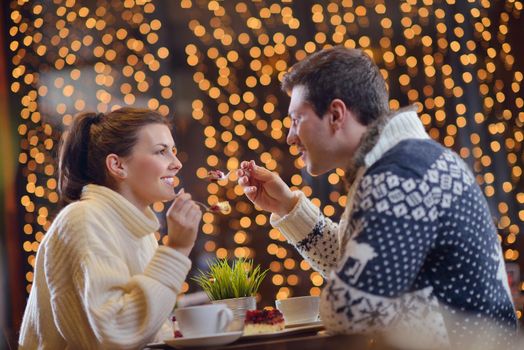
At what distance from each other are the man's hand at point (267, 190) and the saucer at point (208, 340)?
2.14 ft

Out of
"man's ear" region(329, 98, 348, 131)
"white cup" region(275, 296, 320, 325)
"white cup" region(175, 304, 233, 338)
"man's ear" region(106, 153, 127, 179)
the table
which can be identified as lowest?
"white cup" region(275, 296, 320, 325)

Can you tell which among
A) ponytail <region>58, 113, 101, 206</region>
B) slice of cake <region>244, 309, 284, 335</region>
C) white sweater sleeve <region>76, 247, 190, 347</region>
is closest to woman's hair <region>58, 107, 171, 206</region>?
ponytail <region>58, 113, 101, 206</region>

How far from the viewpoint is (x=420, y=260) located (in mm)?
1407

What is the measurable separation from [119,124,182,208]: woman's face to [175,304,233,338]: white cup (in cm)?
55

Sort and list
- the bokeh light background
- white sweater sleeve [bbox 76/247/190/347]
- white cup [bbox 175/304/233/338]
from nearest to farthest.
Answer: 1. white cup [bbox 175/304/233/338]
2. white sweater sleeve [bbox 76/247/190/347]
3. the bokeh light background

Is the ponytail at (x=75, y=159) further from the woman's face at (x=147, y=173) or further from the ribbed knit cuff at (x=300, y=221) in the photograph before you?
the ribbed knit cuff at (x=300, y=221)

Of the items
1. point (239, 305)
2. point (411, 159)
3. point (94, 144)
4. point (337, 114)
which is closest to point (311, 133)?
point (337, 114)

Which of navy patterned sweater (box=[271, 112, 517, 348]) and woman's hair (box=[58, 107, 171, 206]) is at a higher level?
woman's hair (box=[58, 107, 171, 206])

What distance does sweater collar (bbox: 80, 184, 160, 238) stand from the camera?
6.08 ft

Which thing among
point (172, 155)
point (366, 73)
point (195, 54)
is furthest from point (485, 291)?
point (195, 54)

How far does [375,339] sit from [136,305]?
510mm

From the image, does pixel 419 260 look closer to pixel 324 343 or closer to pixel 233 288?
pixel 324 343

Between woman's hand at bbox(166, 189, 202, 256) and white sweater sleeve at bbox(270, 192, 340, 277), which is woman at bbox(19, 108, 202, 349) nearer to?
woman's hand at bbox(166, 189, 202, 256)

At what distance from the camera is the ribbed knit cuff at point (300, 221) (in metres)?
2.00
